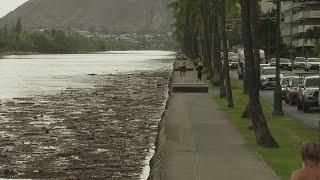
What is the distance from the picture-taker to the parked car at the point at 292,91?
3678 centimetres

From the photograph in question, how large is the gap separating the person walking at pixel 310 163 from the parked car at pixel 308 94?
2549 centimetres

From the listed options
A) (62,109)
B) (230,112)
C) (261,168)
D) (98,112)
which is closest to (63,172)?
(261,168)

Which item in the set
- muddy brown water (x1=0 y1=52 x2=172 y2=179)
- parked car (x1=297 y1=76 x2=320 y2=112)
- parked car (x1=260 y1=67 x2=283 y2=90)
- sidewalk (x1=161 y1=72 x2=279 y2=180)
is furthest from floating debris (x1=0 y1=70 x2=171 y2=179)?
parked car (x1=260 y1=67 x2=283 y2=90)

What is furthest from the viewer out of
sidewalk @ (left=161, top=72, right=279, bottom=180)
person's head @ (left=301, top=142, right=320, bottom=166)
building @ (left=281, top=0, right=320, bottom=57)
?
building @ (left=281, top=0, right=320, bottom=57)

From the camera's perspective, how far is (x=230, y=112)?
3122 centimetres

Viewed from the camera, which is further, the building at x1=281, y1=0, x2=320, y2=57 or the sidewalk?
the building at x1=281, y1=0, x2=320, y2=57

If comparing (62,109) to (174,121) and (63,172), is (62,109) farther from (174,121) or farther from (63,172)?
(63,172)

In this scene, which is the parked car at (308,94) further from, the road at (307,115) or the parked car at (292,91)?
the parked car at (292,91)

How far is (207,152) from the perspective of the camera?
1802cm

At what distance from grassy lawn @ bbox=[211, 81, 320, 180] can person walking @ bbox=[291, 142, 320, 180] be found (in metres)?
7.68

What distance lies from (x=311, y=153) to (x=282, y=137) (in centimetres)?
1521

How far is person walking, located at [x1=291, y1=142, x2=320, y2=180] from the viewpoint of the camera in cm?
685

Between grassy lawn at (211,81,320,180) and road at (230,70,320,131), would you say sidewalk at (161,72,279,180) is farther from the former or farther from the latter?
road at (230,70,320,131)

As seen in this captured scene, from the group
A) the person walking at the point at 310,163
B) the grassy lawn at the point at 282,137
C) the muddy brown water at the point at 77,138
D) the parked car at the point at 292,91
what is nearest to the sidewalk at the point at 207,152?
the grassy lawn at the point at 282,137
